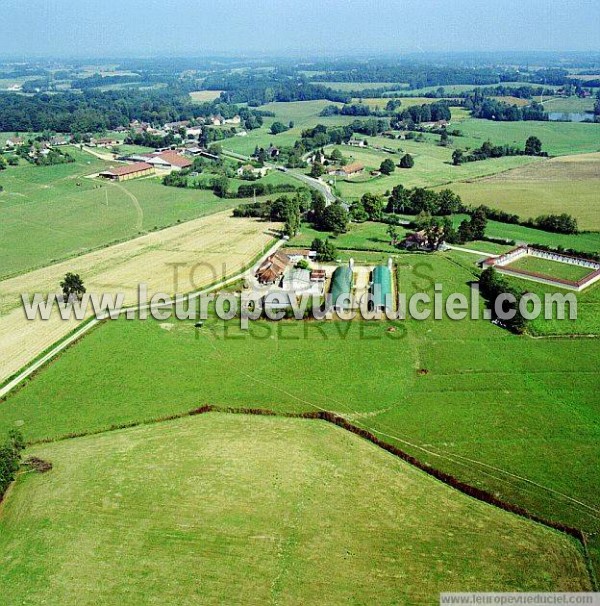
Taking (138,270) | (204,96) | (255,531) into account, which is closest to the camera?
(255,531)

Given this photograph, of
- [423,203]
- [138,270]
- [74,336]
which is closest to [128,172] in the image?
[138,270]

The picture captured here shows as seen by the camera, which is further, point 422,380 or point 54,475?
point 422,380

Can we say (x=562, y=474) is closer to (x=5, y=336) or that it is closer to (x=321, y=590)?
(x=321, y=590)

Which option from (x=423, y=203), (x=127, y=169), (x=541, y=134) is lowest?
(x=423, y=203)

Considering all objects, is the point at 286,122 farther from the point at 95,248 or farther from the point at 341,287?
the point at 341,287

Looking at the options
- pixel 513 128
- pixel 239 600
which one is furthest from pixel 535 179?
pixel 239 600
